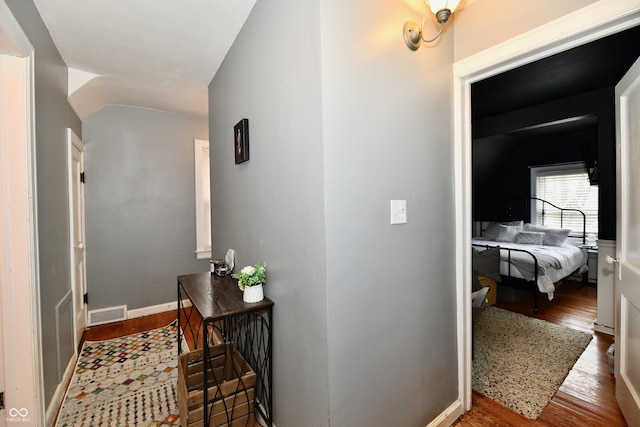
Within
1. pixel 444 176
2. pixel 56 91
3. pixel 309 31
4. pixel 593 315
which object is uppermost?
pixel 56 91

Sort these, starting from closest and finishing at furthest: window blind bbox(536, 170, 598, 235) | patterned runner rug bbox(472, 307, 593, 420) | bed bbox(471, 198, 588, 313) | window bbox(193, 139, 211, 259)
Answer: patterned runner rug bbox(472, 307, 593, 420) < bed bbox(471, 198, 588, 313) < window bbox(193, 139, 211, 259) < window blind bbox(536, 170, 598, 235)

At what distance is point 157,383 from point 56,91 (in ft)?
7.38

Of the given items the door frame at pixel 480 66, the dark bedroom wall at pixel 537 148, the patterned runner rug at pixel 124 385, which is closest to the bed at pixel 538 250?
the dark bedroom wall at pixel 537 148

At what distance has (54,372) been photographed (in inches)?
73.1

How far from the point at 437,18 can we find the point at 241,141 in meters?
1.24

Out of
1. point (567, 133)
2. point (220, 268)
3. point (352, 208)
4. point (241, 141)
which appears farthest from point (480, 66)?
point (567, 133)

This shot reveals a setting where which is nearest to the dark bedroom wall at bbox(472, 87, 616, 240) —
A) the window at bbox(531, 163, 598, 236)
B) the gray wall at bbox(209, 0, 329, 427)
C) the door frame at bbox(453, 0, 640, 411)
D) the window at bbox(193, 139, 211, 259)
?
the window at bbox(531, 163, 598, 236)

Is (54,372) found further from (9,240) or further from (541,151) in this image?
(541,151)

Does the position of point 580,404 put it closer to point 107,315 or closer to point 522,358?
point 522,358

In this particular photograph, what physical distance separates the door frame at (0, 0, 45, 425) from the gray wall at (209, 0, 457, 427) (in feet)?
3.83

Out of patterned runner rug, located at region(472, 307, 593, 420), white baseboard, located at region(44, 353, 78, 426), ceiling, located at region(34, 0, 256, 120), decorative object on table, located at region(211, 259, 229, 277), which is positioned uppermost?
ceiling, located at region(34, 0, 256, 120)

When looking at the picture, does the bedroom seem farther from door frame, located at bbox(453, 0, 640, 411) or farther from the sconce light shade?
the sconce light shade

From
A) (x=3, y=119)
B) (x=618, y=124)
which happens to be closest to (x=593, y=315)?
(x=618, y=124)

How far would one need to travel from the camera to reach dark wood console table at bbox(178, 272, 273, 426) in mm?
1414
